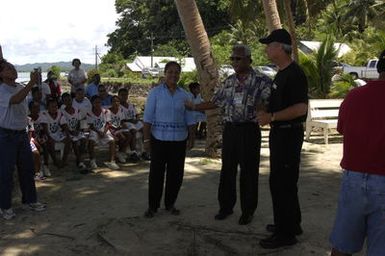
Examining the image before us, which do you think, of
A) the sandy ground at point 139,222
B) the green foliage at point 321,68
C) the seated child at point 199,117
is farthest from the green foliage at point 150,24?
the sandy ground at point 139,222

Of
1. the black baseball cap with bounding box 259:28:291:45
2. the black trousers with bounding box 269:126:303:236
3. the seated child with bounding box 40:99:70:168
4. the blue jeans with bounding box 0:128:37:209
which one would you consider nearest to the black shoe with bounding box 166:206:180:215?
the black trousers with bounding box 269:126:303:236

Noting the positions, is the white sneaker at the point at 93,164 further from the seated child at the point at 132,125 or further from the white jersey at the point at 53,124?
the seated child at the point at 132,125

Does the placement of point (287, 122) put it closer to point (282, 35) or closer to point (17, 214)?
point (282, 35)

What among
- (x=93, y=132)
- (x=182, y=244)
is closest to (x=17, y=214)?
(x=182, y=244)

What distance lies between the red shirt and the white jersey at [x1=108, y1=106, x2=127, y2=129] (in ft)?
20.2

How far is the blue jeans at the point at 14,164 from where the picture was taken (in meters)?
5.65

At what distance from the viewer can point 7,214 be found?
5.77 metres

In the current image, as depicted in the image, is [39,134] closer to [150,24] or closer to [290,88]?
[290,88]

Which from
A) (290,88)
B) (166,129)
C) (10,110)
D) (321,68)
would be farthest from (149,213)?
(321,68)

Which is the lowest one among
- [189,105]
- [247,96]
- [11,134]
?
[11,134]

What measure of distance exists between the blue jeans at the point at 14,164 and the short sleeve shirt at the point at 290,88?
289 cm

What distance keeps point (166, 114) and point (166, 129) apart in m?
0.16

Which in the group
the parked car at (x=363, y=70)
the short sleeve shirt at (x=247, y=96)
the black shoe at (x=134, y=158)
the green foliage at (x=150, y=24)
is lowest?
the black shoe at (x=134, y=158)

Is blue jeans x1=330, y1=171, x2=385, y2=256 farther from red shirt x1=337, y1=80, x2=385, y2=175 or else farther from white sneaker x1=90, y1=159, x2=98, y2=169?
white sneaker x1=90, y1=159, x2=98, y2=169
